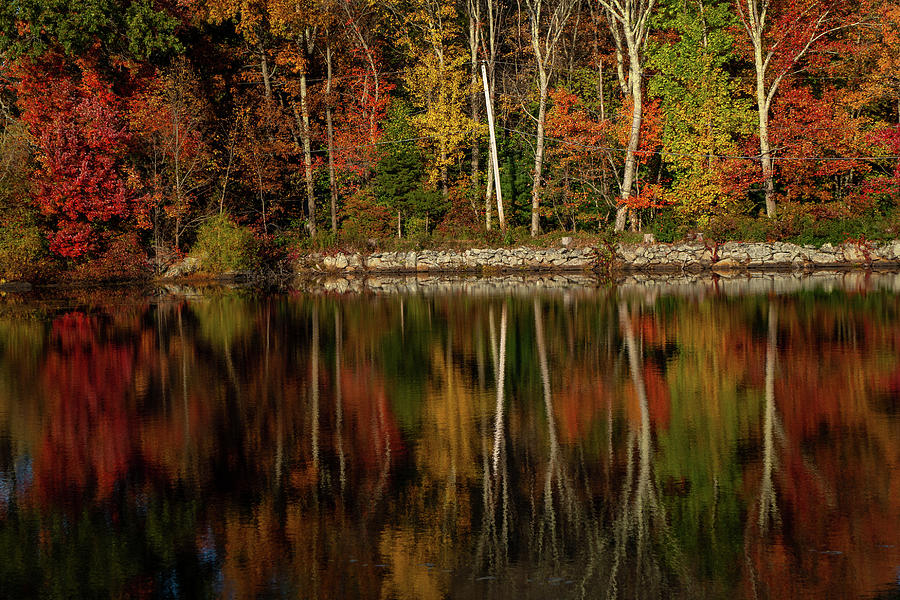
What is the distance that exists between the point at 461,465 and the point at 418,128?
41.1m

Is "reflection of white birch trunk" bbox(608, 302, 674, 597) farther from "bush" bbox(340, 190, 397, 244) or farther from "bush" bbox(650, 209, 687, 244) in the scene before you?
"bush" bbox(340, 190, 397, 244)

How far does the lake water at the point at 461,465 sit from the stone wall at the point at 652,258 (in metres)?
21.4

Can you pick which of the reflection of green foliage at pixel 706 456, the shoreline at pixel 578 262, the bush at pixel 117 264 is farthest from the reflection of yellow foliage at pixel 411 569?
the bush at pixel 117 264

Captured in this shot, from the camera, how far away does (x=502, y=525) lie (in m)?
8.32

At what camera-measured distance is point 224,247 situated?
45.9m

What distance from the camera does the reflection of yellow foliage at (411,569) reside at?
6984 millimetres

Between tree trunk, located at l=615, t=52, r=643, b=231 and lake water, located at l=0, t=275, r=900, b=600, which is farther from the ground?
tree trunk, located at l=615, t=52, r=643, b=231

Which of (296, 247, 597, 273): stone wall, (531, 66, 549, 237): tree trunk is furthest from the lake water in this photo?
(531, 66, 549, 237): tree trunk

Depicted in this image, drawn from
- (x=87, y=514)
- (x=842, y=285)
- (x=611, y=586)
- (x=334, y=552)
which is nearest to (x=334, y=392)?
(x=87, y=514)

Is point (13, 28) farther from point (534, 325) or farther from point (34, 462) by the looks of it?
point (34, 462)

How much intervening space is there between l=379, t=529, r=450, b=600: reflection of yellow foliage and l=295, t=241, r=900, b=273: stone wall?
3567 centimetres

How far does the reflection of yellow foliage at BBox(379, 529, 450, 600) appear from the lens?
22.9ft

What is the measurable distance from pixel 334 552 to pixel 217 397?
283 inches

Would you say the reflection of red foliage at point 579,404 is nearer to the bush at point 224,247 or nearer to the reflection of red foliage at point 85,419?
the reflection of red foliage at point 85,419
